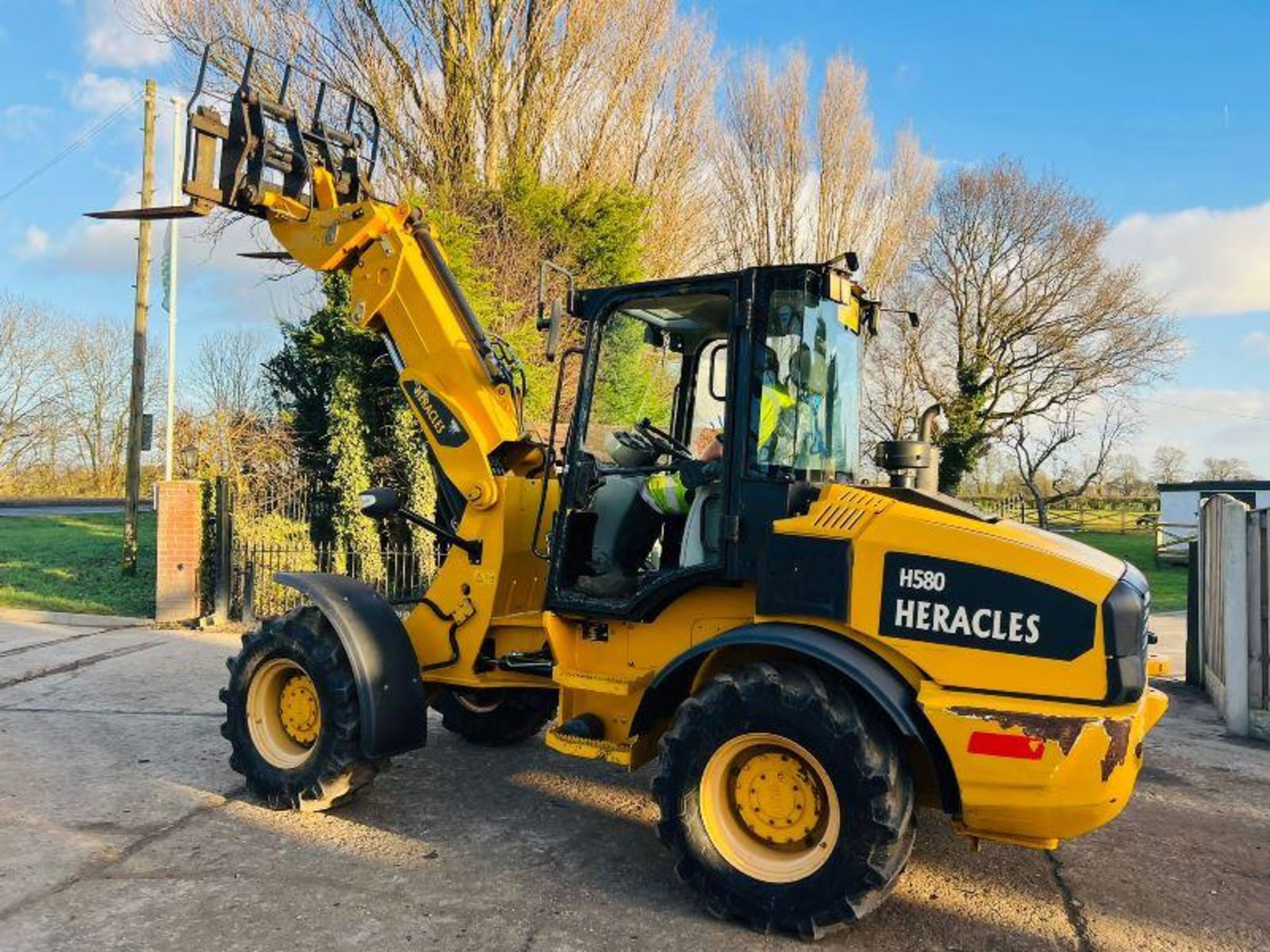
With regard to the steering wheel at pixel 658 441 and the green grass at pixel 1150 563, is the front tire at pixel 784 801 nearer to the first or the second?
the steering wheel at pixel 658 441

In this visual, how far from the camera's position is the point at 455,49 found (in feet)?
49.3

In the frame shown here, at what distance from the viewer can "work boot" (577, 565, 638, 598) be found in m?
4.36

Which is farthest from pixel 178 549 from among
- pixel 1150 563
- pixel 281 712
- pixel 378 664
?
pixel 1150 563

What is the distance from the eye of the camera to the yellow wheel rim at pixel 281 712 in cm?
484

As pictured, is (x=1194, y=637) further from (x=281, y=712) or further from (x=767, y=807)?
(x=281, y=712)

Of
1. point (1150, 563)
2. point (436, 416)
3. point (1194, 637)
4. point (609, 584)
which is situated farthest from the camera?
point (1150, 563)

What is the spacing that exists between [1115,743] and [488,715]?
3.76m

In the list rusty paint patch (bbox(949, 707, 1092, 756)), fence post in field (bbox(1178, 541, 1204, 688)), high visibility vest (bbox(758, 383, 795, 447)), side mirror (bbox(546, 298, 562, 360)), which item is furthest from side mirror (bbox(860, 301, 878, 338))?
fence post in field (bbox(1178, 541, 1204, 688))

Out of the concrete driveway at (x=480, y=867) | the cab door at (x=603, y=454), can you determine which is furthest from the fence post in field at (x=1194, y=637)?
the cab door at (x=603, y=454)

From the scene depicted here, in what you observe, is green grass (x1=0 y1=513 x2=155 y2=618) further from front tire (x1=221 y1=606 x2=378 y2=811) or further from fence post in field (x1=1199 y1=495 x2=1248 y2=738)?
fence post in field (x1=1199 y1=495 x2=1248 y2=738)

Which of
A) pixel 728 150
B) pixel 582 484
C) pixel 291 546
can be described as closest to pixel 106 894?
pixel 582 484

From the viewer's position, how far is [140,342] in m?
14.3

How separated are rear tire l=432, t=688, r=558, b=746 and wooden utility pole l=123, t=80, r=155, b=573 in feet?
33.0

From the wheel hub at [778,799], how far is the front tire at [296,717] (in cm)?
196
